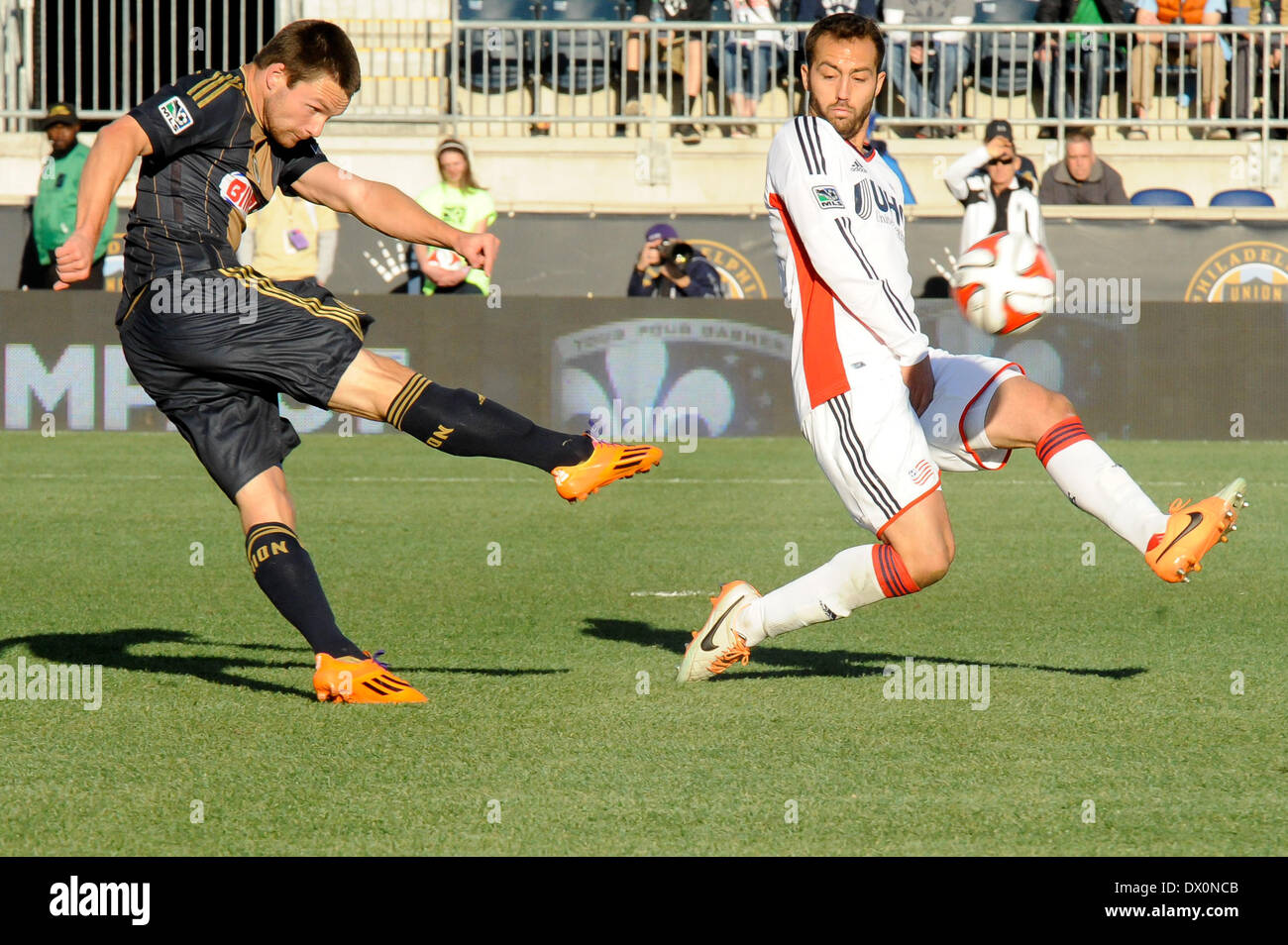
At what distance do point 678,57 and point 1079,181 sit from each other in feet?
15.4

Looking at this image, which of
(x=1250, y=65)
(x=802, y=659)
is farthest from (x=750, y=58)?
(x=802, y=659)

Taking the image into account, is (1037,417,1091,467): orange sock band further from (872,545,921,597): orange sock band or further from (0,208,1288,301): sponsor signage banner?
(0,208,1288,301): sponsor signage banner

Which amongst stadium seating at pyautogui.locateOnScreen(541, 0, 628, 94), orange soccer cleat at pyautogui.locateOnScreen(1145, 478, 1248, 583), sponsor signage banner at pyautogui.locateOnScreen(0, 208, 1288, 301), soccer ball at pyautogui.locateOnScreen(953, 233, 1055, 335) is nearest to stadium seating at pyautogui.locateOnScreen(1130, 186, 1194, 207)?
sponsor signage banner at pyautogui.locateOnScreen(0, 208, 1288, 301)

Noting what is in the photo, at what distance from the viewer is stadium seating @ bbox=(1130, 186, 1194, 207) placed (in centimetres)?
1831

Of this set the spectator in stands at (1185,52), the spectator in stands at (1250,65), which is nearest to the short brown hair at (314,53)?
the spectator in stands at (1185,52)

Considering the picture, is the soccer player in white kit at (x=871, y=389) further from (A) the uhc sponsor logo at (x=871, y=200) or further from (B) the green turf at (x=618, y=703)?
(B) the green turf at (x=618, y=703)

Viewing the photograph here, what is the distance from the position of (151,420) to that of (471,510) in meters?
5.76

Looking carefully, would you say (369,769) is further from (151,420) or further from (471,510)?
(151,420)

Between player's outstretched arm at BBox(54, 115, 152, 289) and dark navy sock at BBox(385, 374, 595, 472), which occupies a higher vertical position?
player's outstretched arm at BBox(54, 115, 152, 289)

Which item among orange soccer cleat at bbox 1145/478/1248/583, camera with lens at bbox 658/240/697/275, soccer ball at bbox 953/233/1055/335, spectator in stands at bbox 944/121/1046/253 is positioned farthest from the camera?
camera with lens at bbox 658/240/697/275

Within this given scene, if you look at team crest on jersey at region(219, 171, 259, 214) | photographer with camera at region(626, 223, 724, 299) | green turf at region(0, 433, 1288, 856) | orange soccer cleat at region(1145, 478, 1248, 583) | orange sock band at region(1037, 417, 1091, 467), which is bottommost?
green turf at region(0, 433, 1288, 856)

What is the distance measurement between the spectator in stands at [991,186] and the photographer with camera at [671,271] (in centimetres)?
234

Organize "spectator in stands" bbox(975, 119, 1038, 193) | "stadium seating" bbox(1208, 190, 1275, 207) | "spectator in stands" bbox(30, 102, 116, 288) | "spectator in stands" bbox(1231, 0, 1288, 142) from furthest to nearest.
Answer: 1. "spectator in stands" bbox(1231, 0, 1288, 142)
2. "stadium seating" bbox(1208, 190, 1275, 207)
3. "spectator in stands" bbox(30, 102, 116, 288)
4. "spectator in stands" bbox(975, 119, 1038, 193)

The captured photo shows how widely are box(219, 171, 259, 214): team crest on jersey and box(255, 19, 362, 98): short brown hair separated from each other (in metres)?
0.33
